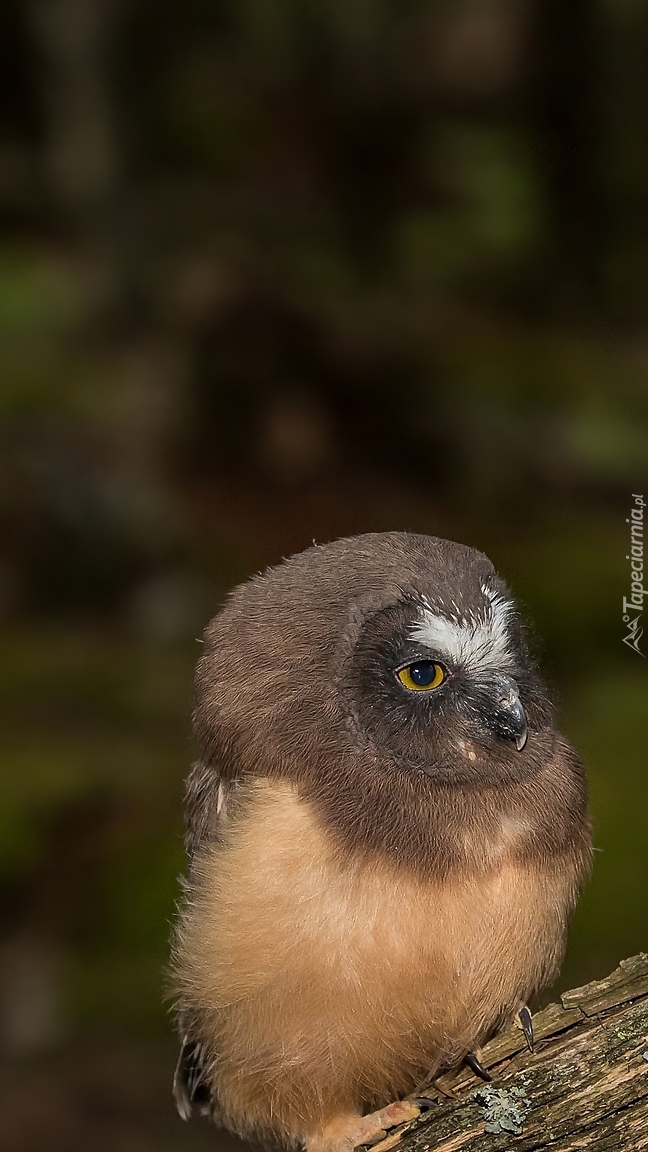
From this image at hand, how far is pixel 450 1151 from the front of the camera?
10.9 ft

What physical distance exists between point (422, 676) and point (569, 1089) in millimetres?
1117

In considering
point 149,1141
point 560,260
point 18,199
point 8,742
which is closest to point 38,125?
point 18,199

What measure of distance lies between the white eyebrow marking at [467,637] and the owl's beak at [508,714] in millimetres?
73

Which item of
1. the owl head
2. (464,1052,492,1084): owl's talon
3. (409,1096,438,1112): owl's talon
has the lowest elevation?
(409,1096,438,1112): owl's talon

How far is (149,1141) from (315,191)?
270 inches

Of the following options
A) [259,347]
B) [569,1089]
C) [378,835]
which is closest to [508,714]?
[378,835]

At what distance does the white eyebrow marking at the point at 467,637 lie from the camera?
143 inches

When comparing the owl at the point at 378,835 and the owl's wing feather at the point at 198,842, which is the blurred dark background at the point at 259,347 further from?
the owl at the point at 378,835

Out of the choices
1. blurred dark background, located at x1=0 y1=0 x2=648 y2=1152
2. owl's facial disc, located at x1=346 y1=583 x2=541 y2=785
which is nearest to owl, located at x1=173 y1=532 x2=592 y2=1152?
owl's facial disc, located at x1=346 y1=583 x2=541 y2=785

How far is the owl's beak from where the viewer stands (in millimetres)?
3584

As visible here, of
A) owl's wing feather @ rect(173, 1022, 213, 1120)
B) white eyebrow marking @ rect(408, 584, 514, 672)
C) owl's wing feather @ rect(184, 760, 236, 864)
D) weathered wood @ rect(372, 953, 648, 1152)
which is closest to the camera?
weathered wood @ rect(372, 953, 648, 1152)

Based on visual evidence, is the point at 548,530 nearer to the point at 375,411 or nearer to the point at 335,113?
the point at 375,411

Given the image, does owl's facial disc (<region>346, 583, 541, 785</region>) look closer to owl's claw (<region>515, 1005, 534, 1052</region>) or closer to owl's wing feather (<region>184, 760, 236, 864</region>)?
owl's wing feather (<region>184, 760, 236, 864</region>)

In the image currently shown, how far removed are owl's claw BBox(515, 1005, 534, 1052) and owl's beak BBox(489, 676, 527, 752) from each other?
0.73 metres
